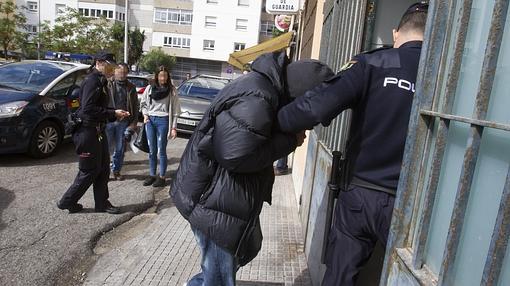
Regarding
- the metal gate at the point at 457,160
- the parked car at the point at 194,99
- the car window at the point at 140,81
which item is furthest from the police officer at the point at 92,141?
the car window at the point at 140,81

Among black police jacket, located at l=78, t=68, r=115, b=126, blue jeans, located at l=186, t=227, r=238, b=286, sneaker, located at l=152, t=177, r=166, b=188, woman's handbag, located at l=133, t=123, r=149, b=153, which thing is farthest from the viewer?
woman's handbag, located at l=133, t=123, r=149, b=153

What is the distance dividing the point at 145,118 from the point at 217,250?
15.2ft

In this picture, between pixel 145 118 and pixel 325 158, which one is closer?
pixel 325 158

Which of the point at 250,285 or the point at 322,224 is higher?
the point at 322,224

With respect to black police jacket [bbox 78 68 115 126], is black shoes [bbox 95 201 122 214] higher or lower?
lower

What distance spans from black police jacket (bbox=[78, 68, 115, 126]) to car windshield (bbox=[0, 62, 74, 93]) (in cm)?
313

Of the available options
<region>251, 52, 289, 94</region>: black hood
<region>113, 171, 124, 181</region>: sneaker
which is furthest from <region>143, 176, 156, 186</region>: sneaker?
<region>251, 52, 289, 94</region>: black hood

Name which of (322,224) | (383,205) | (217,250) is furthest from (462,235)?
(322,224)

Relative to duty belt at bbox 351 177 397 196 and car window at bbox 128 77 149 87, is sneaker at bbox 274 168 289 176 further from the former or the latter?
car window at bbox 128 77 149 87

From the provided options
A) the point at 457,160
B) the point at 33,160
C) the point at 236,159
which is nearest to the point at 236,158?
the point at 236,159

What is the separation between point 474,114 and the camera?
1366mm

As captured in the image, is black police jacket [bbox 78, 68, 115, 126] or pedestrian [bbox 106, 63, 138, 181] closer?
black police jacket [bbox 78, 68, 115, 126]

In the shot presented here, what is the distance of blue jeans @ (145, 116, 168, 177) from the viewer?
6602 mm

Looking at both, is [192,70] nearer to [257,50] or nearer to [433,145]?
[257,50]
